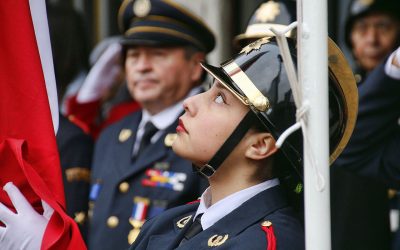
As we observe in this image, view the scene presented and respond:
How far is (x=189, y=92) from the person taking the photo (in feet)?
17.8

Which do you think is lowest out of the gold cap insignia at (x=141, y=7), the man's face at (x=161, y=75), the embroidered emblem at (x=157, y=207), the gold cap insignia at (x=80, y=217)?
the gold cap insignia at (x=80, y=217)

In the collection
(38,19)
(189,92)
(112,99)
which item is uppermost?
(38,19)

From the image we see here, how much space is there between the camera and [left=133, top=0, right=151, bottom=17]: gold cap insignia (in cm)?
559

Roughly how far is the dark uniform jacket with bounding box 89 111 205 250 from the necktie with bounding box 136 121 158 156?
0.05 m

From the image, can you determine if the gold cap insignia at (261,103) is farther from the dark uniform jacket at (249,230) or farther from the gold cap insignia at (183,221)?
the gold cap insignia at (183,221)

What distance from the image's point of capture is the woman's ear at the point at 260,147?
344 centimetres

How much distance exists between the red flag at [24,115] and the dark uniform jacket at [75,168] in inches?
57.5

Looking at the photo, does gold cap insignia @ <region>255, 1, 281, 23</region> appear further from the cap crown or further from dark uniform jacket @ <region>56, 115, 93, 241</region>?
dark uniform jacket @ <region>56, 115, 93, 241</region>

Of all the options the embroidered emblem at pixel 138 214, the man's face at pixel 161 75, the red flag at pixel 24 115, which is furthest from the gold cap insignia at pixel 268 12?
the red flag at pixel 24 115

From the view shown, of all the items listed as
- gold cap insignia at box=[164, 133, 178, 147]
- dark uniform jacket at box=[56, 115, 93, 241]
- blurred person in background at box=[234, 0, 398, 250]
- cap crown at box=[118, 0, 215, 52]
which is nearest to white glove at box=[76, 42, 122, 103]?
cap crown at box=[118, 0, 215, 52]

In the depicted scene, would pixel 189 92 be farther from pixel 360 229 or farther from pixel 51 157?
pixel 51 157

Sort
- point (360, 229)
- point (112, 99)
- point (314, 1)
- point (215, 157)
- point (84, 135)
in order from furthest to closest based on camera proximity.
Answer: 1. point (112, 99)
2. point (84, 135)
3. point (360, 229)
4. point (215, 157)
5. point (314, 1)

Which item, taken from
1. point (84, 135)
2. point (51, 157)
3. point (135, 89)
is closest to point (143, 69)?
point (135, 89)

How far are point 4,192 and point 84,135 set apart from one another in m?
1.71
